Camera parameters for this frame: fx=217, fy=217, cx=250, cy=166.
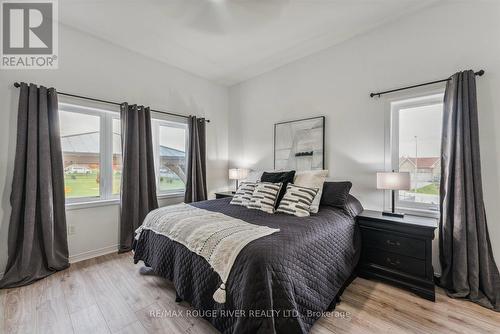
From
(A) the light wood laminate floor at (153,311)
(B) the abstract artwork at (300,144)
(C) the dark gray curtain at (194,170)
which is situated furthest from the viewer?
(C) the dark gray curtain at (194,170)

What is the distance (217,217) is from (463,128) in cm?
230

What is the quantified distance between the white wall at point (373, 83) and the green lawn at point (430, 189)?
0.36 m

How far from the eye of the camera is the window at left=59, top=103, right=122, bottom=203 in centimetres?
266

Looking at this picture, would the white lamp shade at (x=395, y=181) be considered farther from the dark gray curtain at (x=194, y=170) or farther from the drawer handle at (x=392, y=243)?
the dark gray curtain at (x=194, y=170)

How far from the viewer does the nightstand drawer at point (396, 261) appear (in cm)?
192

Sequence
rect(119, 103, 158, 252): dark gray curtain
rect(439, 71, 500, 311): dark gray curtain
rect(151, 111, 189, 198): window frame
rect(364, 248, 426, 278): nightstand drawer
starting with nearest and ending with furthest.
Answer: rect(439, 71, 500, 311): dark gray curtain → rect(364, 248, 426, 278): nightstand drawer → rect(119, 103, 158, 252): dark gray curtain → rect(151, 111, 189, 198): window frame

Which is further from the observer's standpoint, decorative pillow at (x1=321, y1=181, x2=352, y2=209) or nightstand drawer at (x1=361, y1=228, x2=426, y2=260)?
decorative pillow at (x1=321, y1=181, x2=352, y2=209)

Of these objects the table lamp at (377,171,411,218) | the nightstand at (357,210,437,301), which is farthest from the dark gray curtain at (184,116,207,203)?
the table lamp at (377,171,411,218)

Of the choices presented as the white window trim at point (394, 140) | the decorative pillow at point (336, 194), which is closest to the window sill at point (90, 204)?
the decorative pillow at point (336, 194)

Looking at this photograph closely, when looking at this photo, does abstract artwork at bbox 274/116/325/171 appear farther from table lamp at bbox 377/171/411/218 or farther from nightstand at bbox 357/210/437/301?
nightstand at bbox 357/210/437/301

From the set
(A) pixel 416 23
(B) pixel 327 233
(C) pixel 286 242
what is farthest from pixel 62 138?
(A) pixel 416 23

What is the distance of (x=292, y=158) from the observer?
3273 mm

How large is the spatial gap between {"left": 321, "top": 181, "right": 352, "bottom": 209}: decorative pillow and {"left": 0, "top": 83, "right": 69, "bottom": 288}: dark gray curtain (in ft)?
9.60

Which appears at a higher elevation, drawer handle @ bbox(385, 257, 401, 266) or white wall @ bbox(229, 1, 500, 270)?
white wall @ bbox(229, 1, 500, 270)
